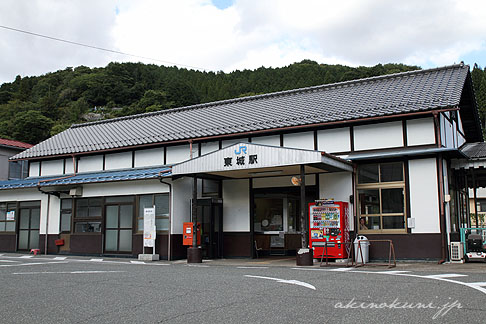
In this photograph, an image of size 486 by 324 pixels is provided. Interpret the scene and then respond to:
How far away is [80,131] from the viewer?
1000 inches

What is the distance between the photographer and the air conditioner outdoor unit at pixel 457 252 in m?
13.7

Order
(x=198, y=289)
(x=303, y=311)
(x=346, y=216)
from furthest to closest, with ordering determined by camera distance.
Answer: (x=346, y=216) → (x=198, y=289) → (x=303, y=311)

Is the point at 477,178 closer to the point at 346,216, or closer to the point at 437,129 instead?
the point at 437,129

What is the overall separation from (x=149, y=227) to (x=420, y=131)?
955 cm

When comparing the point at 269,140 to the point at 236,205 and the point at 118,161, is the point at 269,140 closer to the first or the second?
the point at 236,205

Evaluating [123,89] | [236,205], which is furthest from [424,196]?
[123,89]

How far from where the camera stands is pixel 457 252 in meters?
13.7

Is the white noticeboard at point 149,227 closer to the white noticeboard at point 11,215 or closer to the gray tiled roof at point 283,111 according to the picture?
the gray tiled roof at point 283,111

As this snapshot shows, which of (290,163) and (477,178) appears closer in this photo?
(290,163)

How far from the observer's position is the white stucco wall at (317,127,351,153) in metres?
15.9

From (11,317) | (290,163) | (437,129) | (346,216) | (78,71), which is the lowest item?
(11,317)

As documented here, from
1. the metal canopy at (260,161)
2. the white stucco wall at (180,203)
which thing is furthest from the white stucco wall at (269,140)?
the white stucco wall at (180,203)

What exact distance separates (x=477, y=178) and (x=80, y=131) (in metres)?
19.2

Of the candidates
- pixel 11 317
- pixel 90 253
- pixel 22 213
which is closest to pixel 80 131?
pixel 22 213
